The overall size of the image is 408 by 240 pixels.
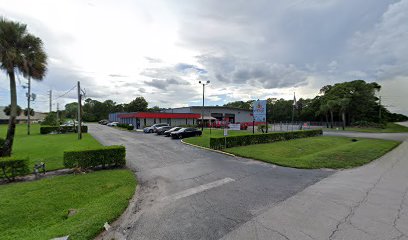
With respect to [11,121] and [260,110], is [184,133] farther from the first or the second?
[11,121]

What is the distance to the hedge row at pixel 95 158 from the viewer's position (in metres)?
9.70

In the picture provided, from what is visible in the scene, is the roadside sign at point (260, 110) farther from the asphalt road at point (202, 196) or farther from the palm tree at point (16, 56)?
the palm tree at point (16, 56)

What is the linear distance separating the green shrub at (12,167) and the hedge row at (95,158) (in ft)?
4.92

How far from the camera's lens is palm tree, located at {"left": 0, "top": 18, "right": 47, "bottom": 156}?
12039mm

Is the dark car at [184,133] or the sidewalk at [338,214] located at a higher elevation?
the dark car at [184,133]

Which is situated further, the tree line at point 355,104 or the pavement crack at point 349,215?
the tree line at point 355,104

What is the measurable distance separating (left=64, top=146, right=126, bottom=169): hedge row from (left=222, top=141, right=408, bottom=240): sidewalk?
8.23 metres

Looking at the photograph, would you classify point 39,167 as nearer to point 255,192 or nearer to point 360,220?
point 255,192

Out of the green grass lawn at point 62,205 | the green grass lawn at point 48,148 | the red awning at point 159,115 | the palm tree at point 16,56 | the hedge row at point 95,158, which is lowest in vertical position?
the green grass lawn at point 48,148

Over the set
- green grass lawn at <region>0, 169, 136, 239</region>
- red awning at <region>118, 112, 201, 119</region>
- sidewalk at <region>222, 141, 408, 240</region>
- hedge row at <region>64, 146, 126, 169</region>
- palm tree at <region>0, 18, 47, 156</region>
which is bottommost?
green grass lawn at <region>0, 169, 136, 239</region>

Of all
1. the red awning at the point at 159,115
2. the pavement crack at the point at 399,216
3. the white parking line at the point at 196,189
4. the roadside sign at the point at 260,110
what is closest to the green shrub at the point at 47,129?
the red awning at the point at 159,115

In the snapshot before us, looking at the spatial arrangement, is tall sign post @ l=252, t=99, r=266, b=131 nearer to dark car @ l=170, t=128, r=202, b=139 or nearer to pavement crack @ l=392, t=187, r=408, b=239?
dark car @ l=170, t=128, r=202, b=139

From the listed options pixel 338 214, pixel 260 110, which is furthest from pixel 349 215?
pixel 260 110

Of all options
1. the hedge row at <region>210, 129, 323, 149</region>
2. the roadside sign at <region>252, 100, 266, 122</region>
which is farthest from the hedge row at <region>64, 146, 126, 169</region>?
the roadside sign at <region>252, 100, 266, 122</region>
